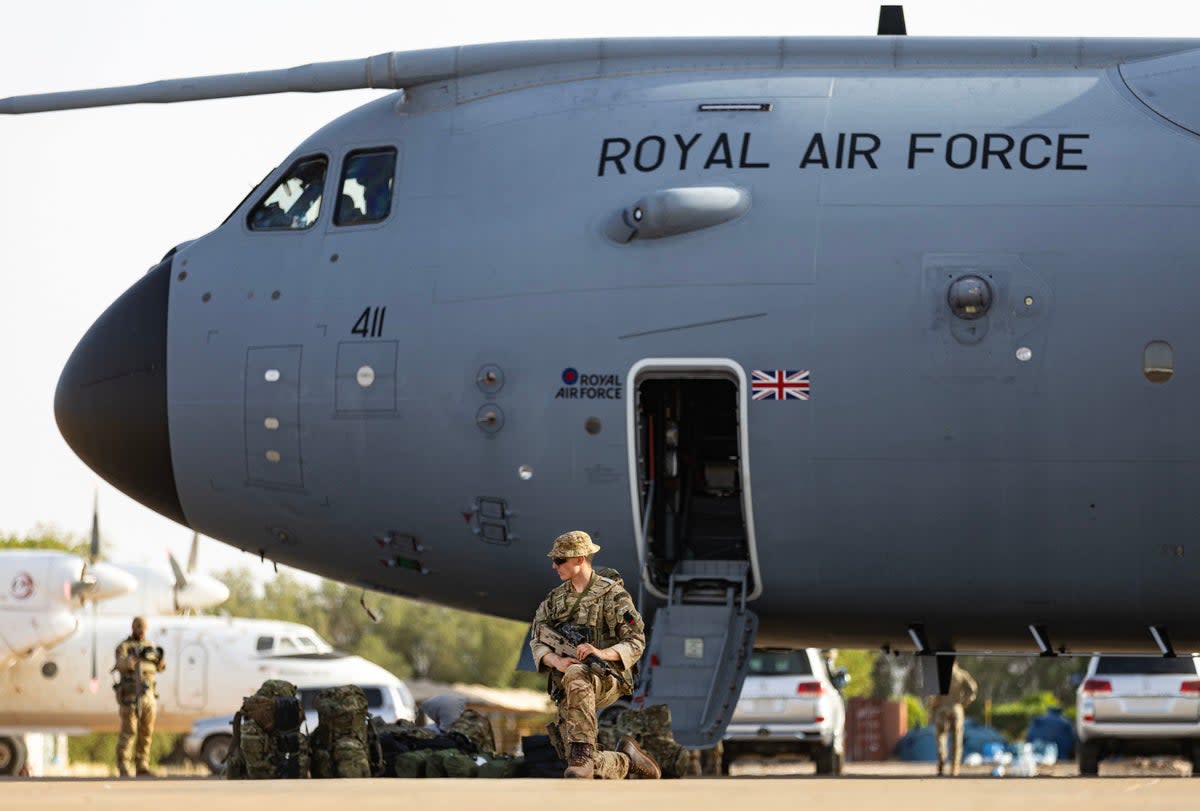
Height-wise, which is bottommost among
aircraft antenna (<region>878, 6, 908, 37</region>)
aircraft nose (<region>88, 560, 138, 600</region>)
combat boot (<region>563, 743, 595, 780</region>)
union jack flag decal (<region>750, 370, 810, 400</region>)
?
combat boot (<region>563, 743, 595, 780</region>)

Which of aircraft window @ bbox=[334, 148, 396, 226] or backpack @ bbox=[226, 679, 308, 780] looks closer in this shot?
backpack @ bbox=[226, 679, 308, 780]

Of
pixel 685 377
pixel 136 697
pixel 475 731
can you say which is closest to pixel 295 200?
pixel 685 377

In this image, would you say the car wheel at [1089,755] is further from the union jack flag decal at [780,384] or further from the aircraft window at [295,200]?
the aircraft window at [295,200]

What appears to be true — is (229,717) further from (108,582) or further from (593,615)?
(593,615)

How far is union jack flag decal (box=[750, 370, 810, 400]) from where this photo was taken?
14359 millimetres

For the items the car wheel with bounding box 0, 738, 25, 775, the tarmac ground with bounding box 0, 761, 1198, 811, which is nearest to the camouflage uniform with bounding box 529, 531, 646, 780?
the tarmac ground with bounding box 0, 761, 1198, 811

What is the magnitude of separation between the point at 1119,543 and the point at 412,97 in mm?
6895

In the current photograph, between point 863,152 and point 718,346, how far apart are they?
6.22 feet

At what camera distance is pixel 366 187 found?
52.5 ft

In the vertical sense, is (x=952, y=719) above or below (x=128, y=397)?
below

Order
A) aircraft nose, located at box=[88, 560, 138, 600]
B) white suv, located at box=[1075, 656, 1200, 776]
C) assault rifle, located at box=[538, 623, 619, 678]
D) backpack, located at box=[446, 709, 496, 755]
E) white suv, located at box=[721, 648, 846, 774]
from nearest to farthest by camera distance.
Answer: assault rifle, located at box=[538, 623, 619, 678]
backpack, located at box=[446, 709, 496, 755]
white suv, located at box=[1075, 656, 1200, 776]
white suv, located at box=[721, 648, 846, 774]
aircraft nose, located at box=[88, 560, 138, 600]

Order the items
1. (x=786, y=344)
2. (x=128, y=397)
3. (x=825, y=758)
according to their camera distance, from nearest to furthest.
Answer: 1. (x=786, y=344)
2. (x=128, y=397)
3. (x=825, y=758)

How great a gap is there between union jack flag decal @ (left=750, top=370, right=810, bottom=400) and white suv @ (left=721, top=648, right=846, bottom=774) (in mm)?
11778

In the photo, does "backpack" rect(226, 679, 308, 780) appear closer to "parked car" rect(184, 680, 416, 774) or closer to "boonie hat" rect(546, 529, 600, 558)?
"boonie hat" rect(546, 529, 600, 558)
